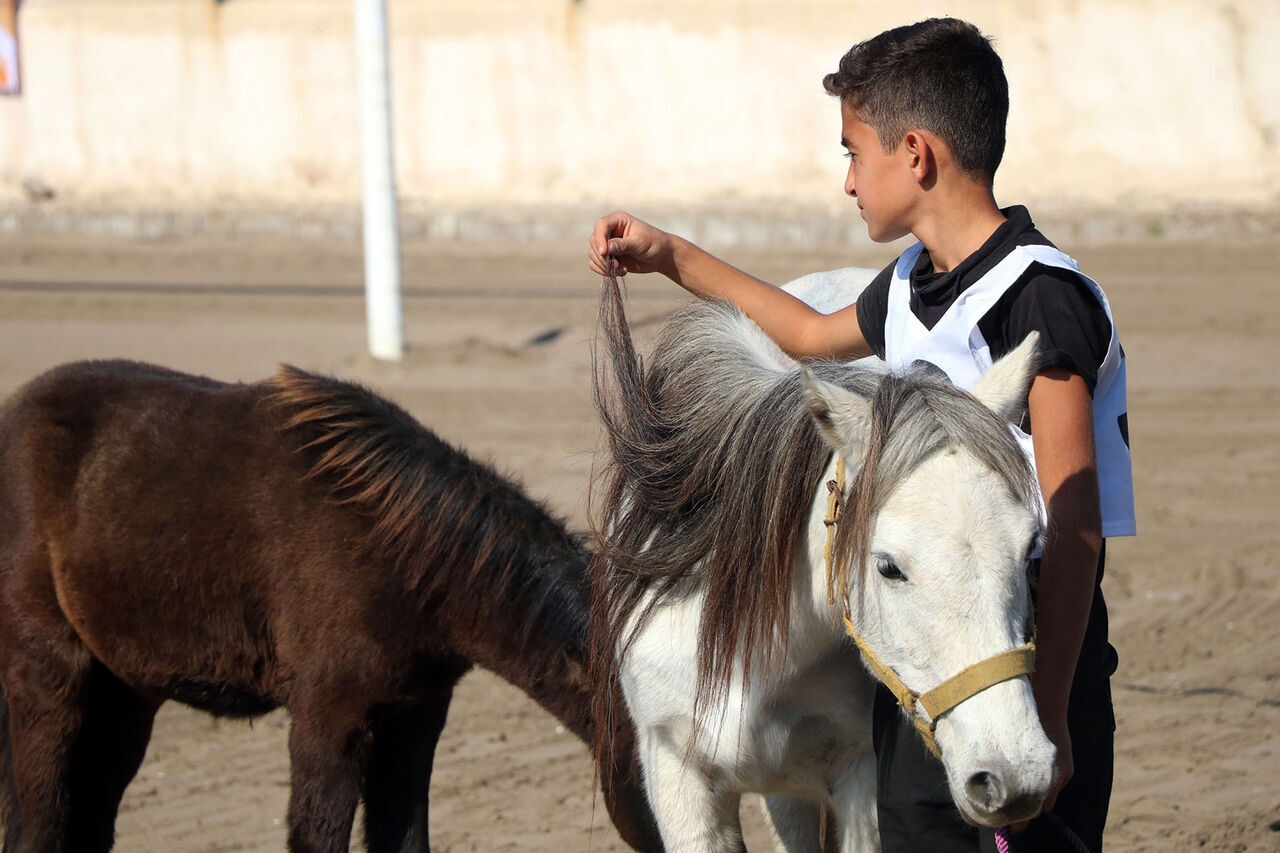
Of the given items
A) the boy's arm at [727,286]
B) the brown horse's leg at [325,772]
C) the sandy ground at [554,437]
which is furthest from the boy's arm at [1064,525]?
the sandy ground at [554,437]

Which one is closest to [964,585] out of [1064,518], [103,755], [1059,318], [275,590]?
[1064,518]

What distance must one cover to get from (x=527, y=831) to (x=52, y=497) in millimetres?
1633

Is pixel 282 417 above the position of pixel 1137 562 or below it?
above

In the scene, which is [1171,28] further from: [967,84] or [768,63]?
[967,84]

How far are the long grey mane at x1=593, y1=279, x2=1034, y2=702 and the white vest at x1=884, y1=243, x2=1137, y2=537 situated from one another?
0.13 metres

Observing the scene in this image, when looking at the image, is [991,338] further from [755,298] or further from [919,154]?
[755,298]

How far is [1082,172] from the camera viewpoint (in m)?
13.0

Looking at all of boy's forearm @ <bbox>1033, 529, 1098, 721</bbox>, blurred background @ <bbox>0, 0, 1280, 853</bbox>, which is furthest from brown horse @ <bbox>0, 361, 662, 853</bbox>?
boy's forearm @ <bbox>1033, 529, 1098, 721</bbox>

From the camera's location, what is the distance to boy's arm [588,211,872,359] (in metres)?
2.49

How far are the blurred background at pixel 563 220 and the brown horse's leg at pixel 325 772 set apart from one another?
3.32ft

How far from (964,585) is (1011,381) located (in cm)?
32

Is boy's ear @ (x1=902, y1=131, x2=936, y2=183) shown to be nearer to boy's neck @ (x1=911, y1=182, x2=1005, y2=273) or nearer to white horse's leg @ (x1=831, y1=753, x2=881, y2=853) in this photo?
boy's neck @ (x1=911, y1=182, x2=1005, y2=273)

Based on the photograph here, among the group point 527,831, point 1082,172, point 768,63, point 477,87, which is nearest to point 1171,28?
point 1082,172

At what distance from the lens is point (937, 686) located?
5.54ft
